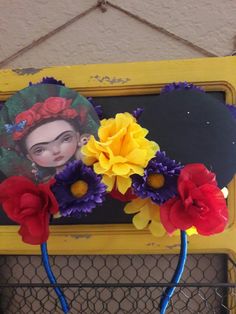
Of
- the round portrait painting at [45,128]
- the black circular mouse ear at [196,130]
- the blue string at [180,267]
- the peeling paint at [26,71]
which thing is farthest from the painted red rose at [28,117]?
the blue string at [180,267]

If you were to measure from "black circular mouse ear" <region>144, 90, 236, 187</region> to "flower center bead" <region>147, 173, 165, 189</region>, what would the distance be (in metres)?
0.07

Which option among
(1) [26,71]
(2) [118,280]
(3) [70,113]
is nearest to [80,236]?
(2) [118,280]

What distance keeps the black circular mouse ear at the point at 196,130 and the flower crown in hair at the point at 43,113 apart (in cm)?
16

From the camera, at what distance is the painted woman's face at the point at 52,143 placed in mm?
783

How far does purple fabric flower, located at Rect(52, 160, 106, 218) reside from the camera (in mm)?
621

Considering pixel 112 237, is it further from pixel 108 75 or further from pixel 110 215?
pixel 108 75

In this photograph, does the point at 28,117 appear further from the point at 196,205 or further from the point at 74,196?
the point at 196,205

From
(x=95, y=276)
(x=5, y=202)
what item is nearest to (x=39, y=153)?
(x=5, y=202)

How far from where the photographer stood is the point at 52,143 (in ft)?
2.59

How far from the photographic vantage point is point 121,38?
0.91 m

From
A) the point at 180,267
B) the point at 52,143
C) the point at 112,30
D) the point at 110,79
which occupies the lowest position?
the point at 180,267

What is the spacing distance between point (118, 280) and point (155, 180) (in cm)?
30

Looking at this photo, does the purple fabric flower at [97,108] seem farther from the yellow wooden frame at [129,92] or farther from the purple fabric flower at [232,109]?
the purple fabric flower at [232,109]

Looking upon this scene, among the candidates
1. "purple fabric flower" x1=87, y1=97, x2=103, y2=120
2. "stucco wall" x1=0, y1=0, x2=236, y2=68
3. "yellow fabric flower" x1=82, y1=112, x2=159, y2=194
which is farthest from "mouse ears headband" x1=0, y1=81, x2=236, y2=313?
"stucco wall" x1=0, y1=0, x2=236, y2=68
